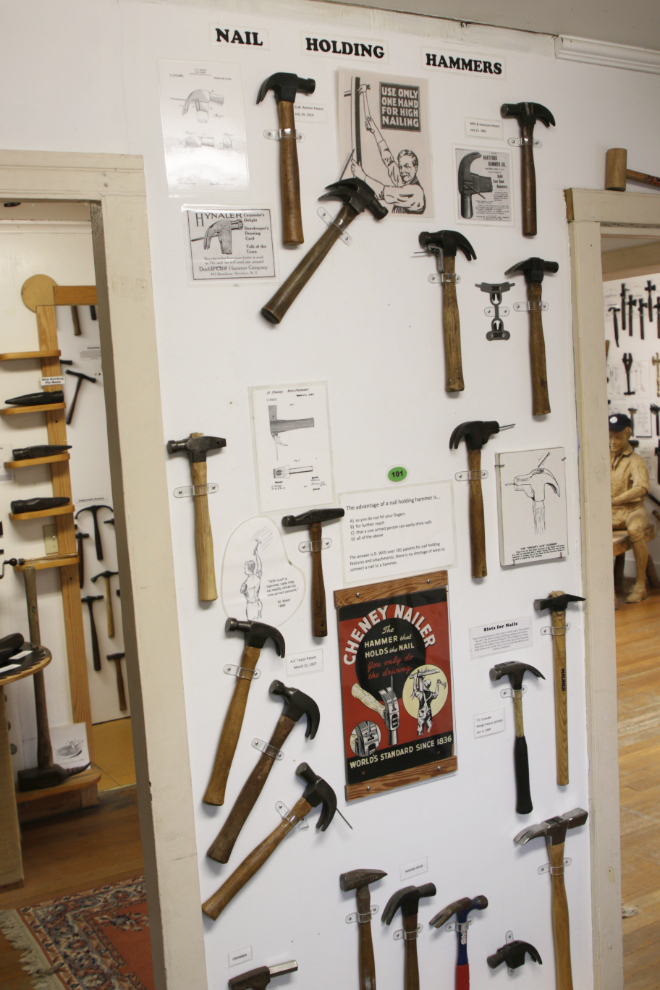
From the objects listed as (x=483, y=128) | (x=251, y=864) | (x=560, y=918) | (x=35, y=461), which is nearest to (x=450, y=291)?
(x=483, y=128)

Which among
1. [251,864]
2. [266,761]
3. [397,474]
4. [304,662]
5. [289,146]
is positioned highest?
[289,146]

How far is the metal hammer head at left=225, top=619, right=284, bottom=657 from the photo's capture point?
2.11 metres

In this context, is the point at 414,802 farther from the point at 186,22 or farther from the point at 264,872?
the point at 186,22

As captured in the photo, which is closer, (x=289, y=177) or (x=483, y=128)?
(x=289, y=177)

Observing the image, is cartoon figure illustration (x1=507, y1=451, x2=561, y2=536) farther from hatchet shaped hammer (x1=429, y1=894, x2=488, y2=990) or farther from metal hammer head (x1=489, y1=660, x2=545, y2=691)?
hatchet shaped hammer (x1=429, y1=894, x2=488, y2=990)

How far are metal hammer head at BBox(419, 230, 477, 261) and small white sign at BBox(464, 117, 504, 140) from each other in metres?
0.31

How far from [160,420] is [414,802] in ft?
4.40

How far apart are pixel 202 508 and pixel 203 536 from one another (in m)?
0.07

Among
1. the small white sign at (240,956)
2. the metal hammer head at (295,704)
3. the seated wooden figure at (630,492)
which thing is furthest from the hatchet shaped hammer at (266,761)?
the seated wooden figure at (630,492)

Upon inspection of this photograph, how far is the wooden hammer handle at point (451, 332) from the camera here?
92.3 inches

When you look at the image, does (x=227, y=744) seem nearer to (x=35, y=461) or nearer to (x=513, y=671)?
(x=513, y=671)

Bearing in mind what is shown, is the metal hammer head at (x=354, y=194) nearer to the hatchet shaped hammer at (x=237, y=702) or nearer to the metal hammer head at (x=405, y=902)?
the hatchet shaped hammer at (x=237, y=702)

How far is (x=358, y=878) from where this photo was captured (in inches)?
89.3

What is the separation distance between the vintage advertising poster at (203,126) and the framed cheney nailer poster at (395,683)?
3.80ft
